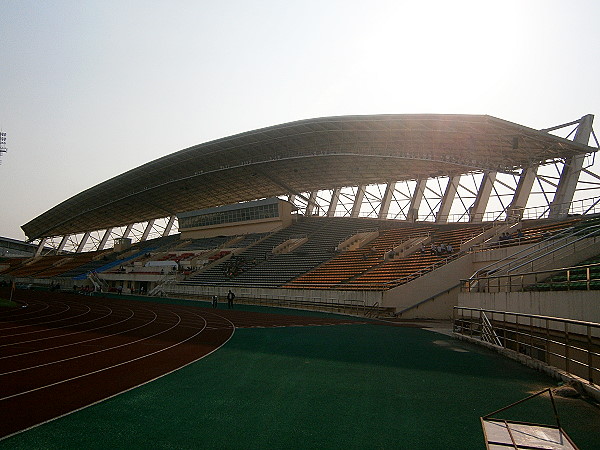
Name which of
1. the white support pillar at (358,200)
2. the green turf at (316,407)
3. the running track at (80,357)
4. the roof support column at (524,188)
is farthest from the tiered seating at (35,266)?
the green turf at (316,407)

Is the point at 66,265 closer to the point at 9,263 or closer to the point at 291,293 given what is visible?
the point at 9,263

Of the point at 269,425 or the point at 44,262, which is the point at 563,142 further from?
the point at 44,262

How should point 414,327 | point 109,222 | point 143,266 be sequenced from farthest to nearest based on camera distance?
1. point 109,222
2. point 143,266
3. point 414,327

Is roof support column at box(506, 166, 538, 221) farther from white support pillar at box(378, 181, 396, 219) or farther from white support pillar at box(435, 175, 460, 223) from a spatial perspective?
white support pillar at box(378, 181, 396, 219)

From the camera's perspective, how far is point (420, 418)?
18.2ft

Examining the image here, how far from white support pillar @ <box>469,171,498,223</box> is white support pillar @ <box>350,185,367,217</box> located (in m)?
16.0

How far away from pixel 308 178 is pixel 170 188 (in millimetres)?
19176

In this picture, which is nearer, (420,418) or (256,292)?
(420,418)

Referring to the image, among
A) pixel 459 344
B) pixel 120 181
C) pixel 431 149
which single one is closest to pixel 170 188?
pixel 120 181

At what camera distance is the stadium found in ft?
23.3

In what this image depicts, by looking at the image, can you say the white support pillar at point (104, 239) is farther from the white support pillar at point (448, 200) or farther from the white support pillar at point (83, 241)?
the white support pillar at point (448, 200)

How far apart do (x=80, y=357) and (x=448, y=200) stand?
36707mm

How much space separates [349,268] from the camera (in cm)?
3106

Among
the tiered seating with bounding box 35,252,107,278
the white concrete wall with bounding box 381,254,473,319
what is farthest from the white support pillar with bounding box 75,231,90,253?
the white concrete wall with bounding box 381,254,473,319
